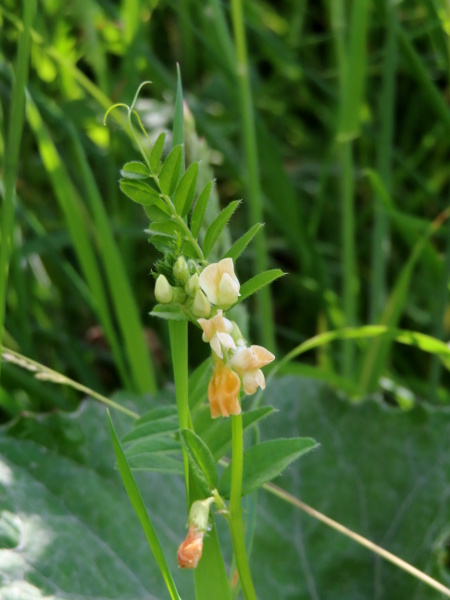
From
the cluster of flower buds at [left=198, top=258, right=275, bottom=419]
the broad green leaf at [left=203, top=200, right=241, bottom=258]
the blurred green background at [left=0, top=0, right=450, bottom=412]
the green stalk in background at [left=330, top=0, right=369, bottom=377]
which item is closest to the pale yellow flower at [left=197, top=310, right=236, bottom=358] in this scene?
the cluster of flower buds at [left=198, top=258, right=275, bottom=419]

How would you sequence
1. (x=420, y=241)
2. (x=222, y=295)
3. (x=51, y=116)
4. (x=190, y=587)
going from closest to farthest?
(x=222, y=295), (x=190, y=587), (x=420, y=241), (x=51, y=116)

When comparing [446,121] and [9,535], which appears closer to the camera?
[9,535]

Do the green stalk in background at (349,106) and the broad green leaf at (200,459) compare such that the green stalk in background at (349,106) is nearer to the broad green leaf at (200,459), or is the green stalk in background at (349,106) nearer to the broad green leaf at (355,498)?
the broad green leaf at (355,498)

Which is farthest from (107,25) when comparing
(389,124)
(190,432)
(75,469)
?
(190,432)

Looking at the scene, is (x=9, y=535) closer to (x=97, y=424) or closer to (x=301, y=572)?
(x=97, y=424)

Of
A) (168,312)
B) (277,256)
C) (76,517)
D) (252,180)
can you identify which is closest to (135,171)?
(168,312)

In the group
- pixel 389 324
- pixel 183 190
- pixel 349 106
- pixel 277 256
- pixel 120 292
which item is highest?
pixel 183 190

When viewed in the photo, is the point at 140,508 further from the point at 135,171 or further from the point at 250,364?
the point at 135,171
